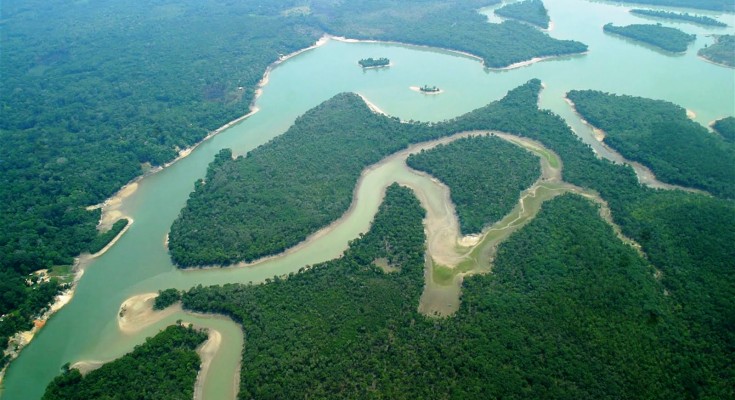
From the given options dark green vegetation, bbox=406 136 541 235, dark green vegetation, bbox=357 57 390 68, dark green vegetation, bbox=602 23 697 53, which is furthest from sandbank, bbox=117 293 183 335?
dark green vegetation, bbox=602 23 697 53

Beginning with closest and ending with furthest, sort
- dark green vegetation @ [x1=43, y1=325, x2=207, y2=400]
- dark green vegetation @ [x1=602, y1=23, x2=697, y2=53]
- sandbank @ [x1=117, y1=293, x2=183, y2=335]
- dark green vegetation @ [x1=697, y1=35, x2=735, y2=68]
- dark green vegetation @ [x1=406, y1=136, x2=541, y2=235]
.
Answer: dark green vegetation @ [x1=43, y1=325, x2=207, y2=400] < sandbank @ [x1=117, y1=293, x2=183, y2=335] < dark green vegetation @ [x1=406, y1=136, x2=541, y2=235] < dark green vegetation @ [x1=697, y1=35, x2=735, y2=68] < dark green vegetation @ [x1=602, y1=23, x2=697, y2=53]

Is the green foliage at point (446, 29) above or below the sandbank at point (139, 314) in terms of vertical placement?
above

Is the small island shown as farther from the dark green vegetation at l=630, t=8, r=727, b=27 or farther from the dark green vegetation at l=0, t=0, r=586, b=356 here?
the dark green vegetation at l=630, t=8, r=727, b=27

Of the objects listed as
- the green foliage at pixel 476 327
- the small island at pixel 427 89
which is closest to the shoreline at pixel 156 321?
the green foliage at pixel 476 327

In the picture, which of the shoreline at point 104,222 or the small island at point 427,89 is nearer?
the shoreline at point 104,222

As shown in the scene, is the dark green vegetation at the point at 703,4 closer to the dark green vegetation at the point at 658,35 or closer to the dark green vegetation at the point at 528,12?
the dark green vegetation at the point at 658,35
